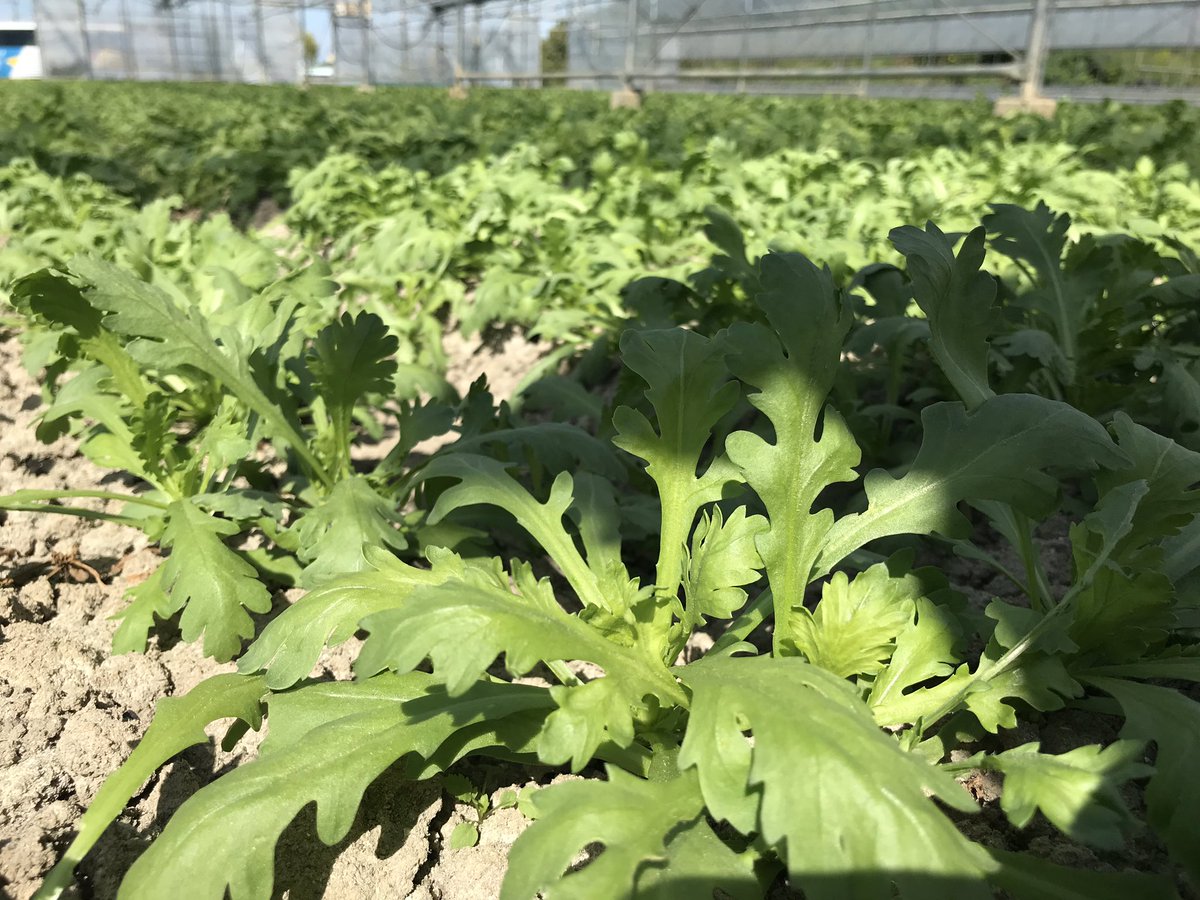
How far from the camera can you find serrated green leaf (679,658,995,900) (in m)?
0.90

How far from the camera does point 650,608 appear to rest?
51.6 inches

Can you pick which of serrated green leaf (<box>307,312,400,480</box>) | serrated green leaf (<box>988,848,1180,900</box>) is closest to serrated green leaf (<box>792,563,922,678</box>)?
serrated green leaf (<box>988,848,1180,900</box>)

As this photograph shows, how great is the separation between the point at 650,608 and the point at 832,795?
43 centimetres

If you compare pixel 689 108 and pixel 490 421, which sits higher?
pixel 689 108

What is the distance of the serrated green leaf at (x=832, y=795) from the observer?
0.90 meters

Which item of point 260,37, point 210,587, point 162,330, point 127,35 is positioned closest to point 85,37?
point 127,35

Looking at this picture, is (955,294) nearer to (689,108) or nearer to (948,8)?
(689,108)

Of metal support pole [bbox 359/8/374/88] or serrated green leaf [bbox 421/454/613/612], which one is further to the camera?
metal support pole [bbox 359/8/374/88]

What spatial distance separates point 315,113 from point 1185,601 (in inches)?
387

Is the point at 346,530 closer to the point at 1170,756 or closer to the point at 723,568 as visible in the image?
the point at 723,568

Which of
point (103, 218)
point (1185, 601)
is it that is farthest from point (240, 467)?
point (103, 218)

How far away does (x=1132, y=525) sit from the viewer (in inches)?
49.1

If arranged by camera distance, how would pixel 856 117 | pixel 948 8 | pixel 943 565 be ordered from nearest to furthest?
pixel 943 565 → pixel 856 117 → pixel 948 8

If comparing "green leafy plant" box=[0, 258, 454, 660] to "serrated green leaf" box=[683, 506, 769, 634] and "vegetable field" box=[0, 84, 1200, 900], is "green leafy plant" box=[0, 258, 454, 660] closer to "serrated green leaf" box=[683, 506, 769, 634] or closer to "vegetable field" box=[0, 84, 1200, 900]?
"vegetable field" box=[0, 84, 1200, 900]
